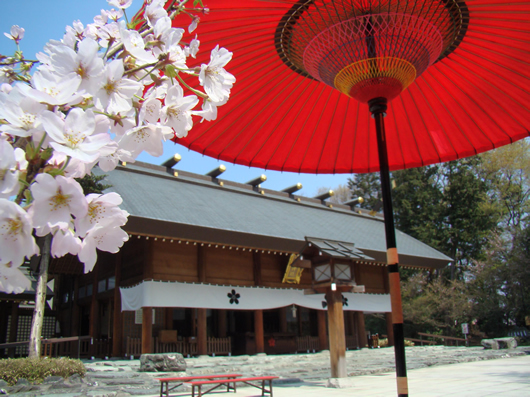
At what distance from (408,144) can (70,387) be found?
7.14 metres

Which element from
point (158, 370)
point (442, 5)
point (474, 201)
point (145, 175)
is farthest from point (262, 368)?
point (474, 201)

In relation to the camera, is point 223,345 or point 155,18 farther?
point 223,345

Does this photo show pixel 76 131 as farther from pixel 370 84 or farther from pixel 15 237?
pixel 370 84

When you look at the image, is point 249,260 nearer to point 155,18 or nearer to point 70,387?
point 70,387

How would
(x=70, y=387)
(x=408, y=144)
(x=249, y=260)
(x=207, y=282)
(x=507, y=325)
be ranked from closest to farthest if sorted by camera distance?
(x=408, y=144)
(x=70, y=387)
(x=207, y=282)
(x=249, y=260)
(x=507, y=325)

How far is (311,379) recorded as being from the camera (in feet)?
31.2

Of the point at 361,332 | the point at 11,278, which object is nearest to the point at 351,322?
the point at 361,332

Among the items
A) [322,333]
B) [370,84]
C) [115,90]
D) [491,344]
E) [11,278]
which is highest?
[370,84]

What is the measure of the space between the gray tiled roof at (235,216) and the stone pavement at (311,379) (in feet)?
10.5

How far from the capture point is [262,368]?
10484mm

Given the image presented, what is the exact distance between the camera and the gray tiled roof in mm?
11383

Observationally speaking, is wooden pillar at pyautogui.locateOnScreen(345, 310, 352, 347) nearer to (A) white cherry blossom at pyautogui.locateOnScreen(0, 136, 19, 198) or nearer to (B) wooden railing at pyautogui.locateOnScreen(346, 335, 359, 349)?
(B) wooden railing at pyautogui.locateOnScreen(346, 335, 359, 349)

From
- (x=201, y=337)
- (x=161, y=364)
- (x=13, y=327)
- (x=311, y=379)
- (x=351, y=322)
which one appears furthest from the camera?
(x=351, y=322)

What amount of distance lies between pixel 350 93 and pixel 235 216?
11.9m
